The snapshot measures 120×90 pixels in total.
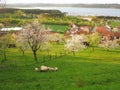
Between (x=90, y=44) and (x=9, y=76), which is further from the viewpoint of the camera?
(x=90, y=44)

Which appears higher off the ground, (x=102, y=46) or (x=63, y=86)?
(x=63, y=86)

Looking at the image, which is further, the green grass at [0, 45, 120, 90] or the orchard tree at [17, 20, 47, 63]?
the orchard tree at [17, 20, 47, 63]

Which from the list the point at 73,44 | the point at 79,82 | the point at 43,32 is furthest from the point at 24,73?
the point at 73,44

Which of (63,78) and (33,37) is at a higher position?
(33,37)

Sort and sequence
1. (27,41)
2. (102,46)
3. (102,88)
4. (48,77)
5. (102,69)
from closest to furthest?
(102,88), (48,77), (102,69), (27,41), (102,46)

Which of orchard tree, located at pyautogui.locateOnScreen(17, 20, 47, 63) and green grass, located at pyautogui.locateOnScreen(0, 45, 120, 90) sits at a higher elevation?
orchard tree, located at pyautogui.locateOnScreen(17, 20, 47, 63)

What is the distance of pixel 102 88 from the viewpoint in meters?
39.5

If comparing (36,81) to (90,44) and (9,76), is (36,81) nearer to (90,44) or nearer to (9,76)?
(9,76)

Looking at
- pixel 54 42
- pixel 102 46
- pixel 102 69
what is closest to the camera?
pixel 102 69

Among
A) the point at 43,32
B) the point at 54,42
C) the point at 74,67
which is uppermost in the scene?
the point at 43,32

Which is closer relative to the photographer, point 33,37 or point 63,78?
point 63,78

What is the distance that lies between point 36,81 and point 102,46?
6818 centimetres

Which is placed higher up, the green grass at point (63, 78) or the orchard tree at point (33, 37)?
the orchard tree at point (33, 37)

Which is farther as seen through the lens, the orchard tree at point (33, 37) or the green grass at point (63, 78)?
the orchard tree at point (33, 37)
